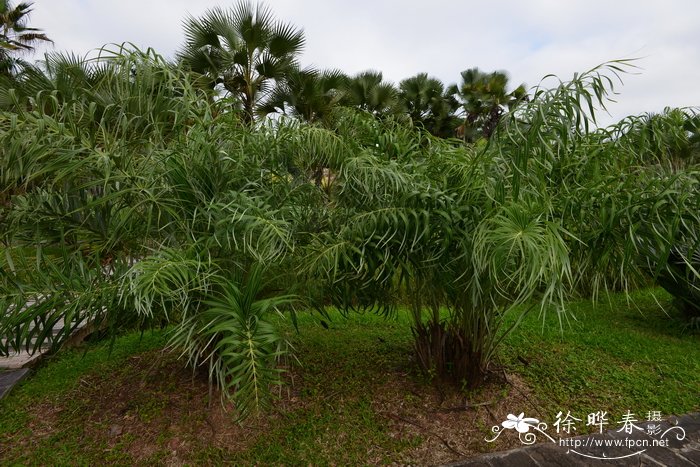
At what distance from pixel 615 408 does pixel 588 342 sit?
1439mm

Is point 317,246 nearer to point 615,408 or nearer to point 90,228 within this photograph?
point 90,228

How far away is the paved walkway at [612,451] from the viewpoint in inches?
94.3

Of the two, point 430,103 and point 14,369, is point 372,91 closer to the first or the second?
point 430,103

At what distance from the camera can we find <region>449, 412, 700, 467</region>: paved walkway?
2396 millimetres

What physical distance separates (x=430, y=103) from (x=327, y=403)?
37.6 ft

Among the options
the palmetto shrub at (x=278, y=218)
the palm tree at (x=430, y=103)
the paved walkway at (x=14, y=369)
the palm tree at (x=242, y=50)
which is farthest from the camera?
the palm tree at (x=430, y=103)

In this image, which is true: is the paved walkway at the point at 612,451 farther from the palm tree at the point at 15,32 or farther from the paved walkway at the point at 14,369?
the palm tree at the point at 15,32

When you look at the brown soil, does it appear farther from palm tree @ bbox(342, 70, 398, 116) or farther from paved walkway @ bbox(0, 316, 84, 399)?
palm tree @ bbox(342, 70, 398, 116)

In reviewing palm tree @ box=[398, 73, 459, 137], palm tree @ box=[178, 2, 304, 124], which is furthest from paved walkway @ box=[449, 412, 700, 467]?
palm tree @ box=[398, 73, 459, 137]

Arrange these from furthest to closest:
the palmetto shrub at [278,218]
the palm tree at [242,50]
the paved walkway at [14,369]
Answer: the palm tree at [242,50]
the paved walkway at [14,369]
the palmetto shrub at [278,218]

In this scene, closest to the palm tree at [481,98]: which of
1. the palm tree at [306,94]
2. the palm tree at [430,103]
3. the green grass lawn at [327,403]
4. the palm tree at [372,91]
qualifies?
the palm tree at [430,103]

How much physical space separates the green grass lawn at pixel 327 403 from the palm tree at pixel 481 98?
33.8 ft

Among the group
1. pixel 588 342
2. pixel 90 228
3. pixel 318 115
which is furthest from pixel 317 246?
pixel 318 115

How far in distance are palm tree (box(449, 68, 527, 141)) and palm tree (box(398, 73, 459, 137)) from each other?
0.37 meters
